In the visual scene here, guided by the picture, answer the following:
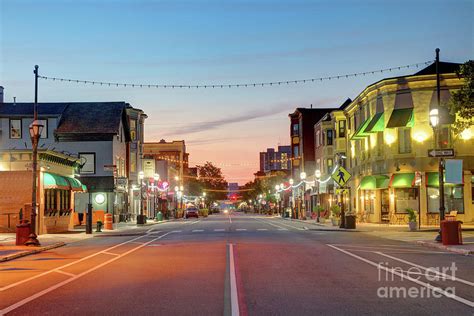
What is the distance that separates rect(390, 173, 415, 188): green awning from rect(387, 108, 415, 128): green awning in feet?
12.4

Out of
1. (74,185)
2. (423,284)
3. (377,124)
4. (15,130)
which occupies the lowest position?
(423,284)

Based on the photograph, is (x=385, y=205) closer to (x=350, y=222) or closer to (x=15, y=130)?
(x=350, y=222)

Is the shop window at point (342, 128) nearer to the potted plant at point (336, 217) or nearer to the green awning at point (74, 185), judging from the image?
the potted plant at point (336, 217)

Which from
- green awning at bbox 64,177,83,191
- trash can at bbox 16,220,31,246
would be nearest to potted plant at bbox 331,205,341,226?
green awning at bbox 64,177,83,191

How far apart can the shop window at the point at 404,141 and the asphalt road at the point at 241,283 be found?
27250mm

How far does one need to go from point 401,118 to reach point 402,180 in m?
4.69

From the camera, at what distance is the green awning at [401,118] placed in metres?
48.8

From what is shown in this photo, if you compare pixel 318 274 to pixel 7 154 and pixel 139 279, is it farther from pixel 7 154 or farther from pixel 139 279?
pixel 7 154

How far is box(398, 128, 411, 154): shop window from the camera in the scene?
4988 centimetres

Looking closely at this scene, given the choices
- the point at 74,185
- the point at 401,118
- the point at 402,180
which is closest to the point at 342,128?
the point at 401,118

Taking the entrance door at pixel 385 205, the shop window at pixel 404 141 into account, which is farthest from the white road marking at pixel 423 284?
the entrance door at pixel 385 205

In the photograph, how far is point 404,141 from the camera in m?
50.2

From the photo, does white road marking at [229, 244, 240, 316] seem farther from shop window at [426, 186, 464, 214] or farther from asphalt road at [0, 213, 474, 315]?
shop window at [426, 186, 464, 214]

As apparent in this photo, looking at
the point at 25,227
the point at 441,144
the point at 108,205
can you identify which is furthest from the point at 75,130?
the point at 441,144
